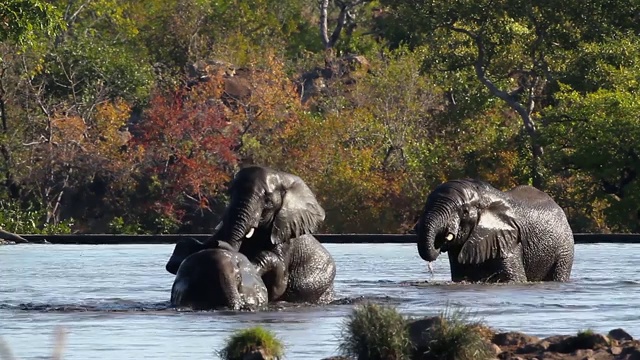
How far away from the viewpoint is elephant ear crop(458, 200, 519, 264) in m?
21.8

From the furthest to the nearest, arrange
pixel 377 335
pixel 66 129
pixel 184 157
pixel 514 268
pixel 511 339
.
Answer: pixel 184 157
pixel 66 129
pixel 514 268
pixel 511 339
pixel 377 335

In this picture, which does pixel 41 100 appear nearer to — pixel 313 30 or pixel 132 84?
pixel 132 84

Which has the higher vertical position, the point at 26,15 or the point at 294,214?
the point at 26,15

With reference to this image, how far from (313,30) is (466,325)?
5921cm

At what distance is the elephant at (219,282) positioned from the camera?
17047 mm

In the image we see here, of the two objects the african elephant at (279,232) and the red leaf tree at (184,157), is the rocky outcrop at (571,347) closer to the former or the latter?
the african elephant at (279,232)

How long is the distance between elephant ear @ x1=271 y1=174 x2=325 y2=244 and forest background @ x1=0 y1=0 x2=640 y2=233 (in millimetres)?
23534

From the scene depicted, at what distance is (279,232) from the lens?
60.3 feet

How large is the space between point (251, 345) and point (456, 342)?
144 cm

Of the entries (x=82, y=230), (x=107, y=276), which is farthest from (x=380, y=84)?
(x=107, y=276)

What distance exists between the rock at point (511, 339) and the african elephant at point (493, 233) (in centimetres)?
789

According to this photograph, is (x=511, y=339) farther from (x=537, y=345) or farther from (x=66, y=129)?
(x=66, y=129)

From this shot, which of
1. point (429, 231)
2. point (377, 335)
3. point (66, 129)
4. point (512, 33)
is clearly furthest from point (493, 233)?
point (66, 129)

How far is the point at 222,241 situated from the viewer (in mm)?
17625
